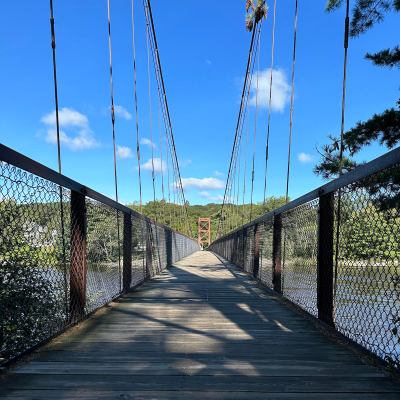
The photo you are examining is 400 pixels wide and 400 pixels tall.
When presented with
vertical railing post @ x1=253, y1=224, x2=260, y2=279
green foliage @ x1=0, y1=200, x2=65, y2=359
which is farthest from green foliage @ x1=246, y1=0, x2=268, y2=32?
green foliage @ x1=0, y1=200, x2=65, y2=359

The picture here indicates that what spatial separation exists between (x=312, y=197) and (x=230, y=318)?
82 cm

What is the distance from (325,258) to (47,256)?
1264 millimetres

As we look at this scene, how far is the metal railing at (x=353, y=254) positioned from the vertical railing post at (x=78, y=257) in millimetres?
1184

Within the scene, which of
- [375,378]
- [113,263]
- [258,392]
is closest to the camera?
[258,392]

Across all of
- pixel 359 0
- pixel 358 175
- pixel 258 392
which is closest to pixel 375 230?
pixel 358 175

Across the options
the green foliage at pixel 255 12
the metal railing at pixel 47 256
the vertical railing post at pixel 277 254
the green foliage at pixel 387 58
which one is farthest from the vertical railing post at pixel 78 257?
the green foliage at pixel 255 12

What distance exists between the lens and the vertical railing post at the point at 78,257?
211 cm

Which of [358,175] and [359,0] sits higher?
[359,0]

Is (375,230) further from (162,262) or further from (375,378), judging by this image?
(162,262)

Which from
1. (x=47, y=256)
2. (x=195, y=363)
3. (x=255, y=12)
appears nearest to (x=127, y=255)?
(x=47, y=256)

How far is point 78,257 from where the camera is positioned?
2180mm

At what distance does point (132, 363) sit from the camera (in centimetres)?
156

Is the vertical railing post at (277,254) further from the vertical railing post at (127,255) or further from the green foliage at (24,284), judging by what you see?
the green foliage at (24,284)

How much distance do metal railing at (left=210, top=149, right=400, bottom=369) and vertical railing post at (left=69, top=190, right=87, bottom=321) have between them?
1184mm
